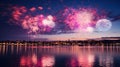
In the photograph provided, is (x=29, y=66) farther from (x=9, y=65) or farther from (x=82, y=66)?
(x=82, y=66)

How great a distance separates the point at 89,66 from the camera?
61719 mm

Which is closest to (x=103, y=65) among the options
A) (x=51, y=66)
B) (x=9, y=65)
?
(x=51, y=66)

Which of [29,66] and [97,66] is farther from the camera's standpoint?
[97,66]

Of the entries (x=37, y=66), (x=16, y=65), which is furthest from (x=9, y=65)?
(x=37, y=66)

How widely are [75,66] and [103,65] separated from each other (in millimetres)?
6763

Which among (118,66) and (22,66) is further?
(118,66)

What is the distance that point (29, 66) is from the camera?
57.8 meters

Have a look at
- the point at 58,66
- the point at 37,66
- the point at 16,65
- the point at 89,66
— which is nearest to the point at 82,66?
the point at 89,66

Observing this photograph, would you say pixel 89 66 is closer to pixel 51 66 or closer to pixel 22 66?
pixel 51 66

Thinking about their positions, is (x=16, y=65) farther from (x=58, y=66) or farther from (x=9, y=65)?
(x=58, y=66)

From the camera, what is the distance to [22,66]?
2280 inches

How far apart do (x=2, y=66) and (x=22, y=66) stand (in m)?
4.20

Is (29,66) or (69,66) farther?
(69,66)

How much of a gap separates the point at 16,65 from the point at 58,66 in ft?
30.5
